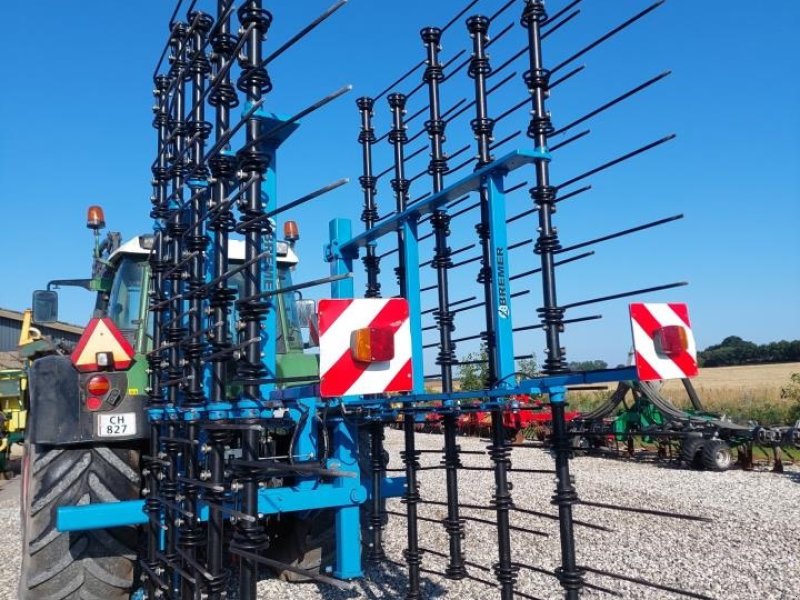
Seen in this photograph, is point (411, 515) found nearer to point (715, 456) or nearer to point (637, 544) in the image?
point (637, 544)

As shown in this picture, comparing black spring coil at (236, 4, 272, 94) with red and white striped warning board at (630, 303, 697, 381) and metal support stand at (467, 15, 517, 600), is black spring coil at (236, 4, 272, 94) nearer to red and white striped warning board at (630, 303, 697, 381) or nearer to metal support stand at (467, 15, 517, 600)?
metal support stand at (467, 15, 517, 600)

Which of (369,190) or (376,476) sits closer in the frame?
(376,476)

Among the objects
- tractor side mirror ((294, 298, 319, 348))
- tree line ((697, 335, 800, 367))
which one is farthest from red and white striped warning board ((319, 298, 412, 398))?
tree line ((697, 335, 800, 367))

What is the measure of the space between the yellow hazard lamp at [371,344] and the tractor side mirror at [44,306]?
4.11m

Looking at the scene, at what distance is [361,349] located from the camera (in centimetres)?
274

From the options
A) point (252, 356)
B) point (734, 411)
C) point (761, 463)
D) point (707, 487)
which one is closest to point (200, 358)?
point (252, 356)

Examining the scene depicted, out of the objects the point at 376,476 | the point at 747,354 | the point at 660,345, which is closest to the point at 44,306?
the point at 376,476

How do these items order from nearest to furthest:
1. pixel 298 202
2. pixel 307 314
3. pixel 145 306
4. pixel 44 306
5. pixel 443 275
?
1. pixel 298 202
2. pixel 443 275
3. pixel 145 306
4. pixel 307 314
5. pixel 44 306

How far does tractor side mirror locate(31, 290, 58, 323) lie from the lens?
19.0 ft

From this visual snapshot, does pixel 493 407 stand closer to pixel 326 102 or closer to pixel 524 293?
pixel 524 293

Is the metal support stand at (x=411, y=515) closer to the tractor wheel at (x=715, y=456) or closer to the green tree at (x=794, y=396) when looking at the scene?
the tractor wheel at (x=715, y=456)

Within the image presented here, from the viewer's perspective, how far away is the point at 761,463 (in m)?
12.4

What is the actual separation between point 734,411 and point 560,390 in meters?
20.4

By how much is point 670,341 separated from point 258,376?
153cm
